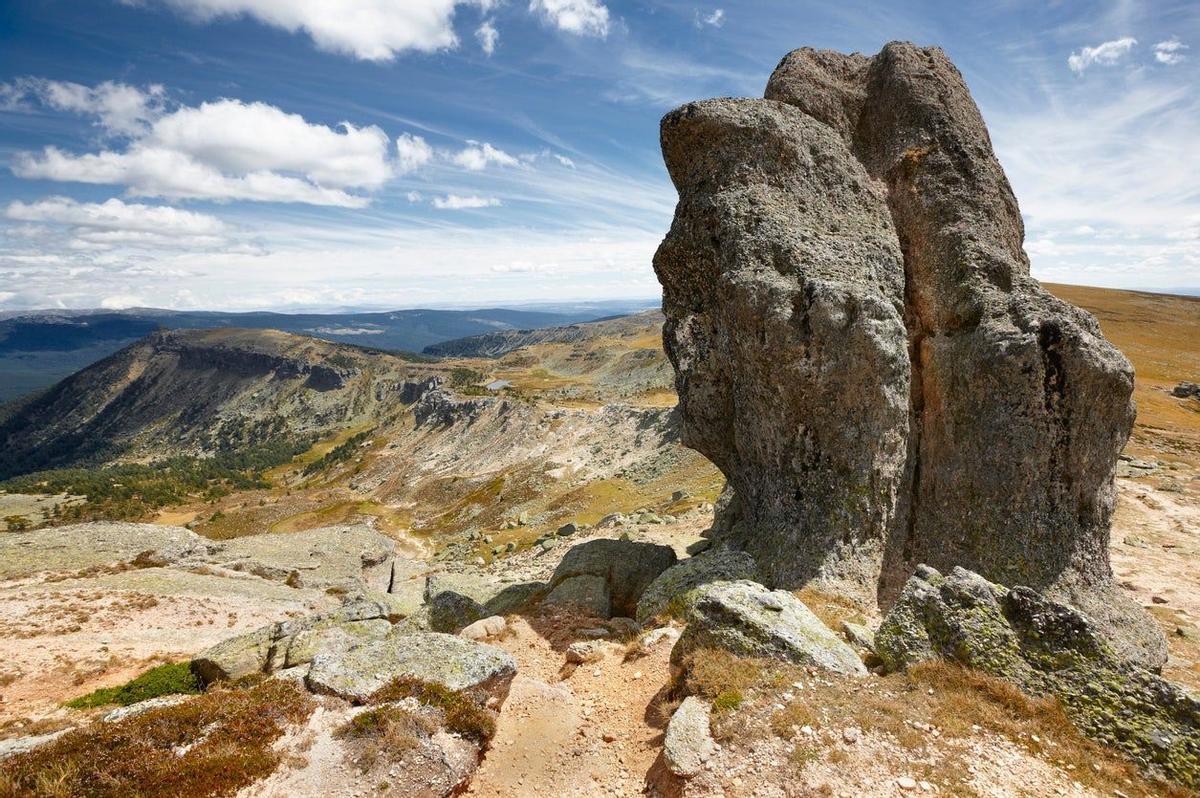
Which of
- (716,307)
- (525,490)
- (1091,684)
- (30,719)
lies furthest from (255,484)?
(1091,684)

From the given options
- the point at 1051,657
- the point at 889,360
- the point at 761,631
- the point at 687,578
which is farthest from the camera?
the point at 687,578

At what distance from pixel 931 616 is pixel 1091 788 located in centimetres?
421

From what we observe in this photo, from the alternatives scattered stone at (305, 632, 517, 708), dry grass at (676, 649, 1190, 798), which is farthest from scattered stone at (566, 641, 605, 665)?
dry grass at (676, 649, 1190, 798)

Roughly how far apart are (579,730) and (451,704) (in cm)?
346

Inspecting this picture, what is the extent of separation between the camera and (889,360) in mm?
20359

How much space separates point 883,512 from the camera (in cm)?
2066

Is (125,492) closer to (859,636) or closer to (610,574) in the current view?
(610,574)

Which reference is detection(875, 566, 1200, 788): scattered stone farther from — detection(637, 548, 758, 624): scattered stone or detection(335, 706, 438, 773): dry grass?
detection(335, 706, 438, 773): dry grass

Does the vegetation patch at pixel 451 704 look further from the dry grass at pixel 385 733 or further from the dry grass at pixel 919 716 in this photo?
the dry grass at pixel 919 716

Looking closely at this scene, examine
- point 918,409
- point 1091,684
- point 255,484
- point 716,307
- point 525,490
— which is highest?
point 716,307

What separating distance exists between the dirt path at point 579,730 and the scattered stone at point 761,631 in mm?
1722

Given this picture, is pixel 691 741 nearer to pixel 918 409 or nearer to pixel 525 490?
pixel 918 409

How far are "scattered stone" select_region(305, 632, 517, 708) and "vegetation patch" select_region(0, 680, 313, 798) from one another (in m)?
1.04

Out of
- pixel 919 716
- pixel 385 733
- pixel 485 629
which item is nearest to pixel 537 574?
pixel 485 629
